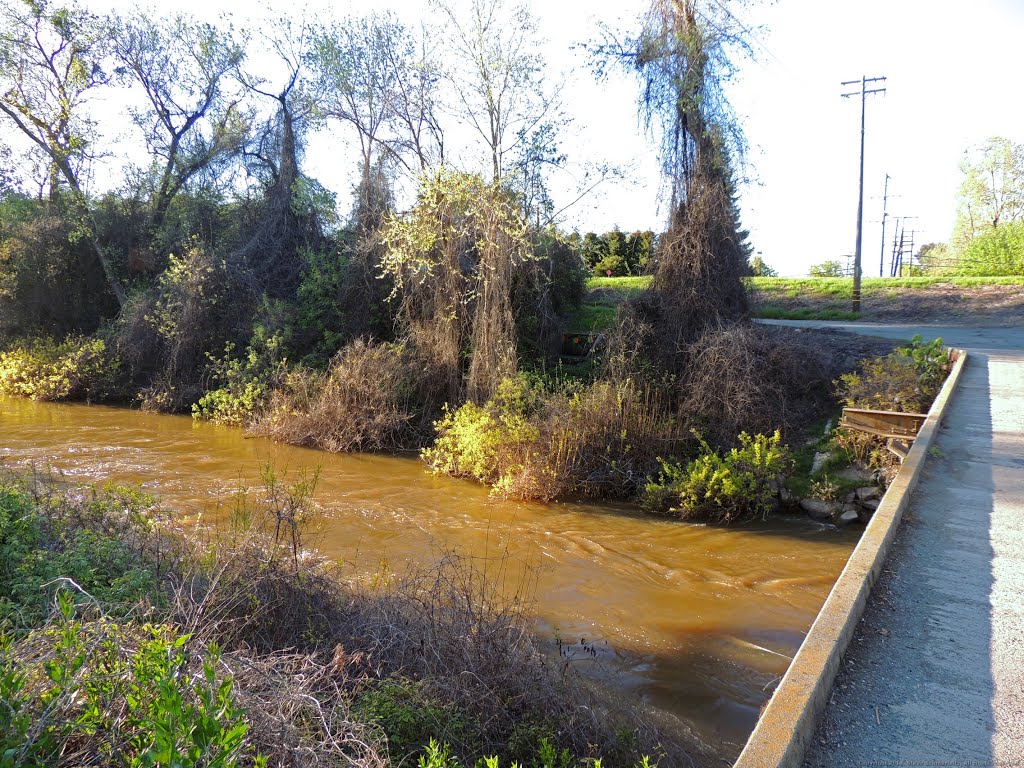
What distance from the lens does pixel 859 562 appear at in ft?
17.2

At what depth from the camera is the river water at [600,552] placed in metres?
6.36

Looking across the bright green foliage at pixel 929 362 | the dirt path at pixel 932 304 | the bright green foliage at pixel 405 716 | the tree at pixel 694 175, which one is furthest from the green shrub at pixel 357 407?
the dirt path at pixel 932 304

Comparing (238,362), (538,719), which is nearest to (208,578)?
(538,719)

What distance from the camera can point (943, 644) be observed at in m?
4.29

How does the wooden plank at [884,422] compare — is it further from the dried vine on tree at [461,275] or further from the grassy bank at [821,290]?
the grassy bank at [821,290]

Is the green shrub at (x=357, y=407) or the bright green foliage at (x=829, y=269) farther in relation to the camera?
the bright green foliage at (x=829, y=269)

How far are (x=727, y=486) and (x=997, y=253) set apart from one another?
35678mm

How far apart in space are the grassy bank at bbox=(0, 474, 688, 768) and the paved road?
1425mm

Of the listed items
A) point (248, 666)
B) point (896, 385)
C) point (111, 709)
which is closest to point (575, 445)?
point (896, 385)

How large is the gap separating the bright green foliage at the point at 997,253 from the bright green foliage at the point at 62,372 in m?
36.5

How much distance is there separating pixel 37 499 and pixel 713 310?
1178 cm

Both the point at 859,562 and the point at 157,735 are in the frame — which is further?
the point at 859,562

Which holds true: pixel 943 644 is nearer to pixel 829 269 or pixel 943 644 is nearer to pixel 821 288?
pixel 821 288

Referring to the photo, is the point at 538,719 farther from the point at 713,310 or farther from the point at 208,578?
the point at 713,310
